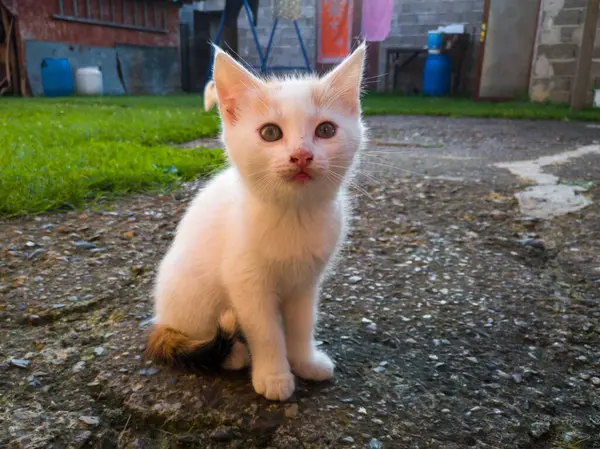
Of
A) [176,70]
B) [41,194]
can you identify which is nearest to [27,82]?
[176,70]

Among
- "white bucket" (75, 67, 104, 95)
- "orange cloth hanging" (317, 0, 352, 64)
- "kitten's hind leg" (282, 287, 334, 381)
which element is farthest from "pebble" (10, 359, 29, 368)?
"orange cloth hanging" (317, 0, 352, 64)

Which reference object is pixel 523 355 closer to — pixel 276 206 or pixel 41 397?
pixel 276 206

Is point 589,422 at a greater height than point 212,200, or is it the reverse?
point 212,200

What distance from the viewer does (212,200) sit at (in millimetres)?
1578

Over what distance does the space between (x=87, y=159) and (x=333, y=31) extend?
11.4m

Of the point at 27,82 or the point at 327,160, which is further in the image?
the point at 27,82

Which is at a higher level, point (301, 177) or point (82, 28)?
point (82, 28)

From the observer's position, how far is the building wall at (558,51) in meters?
9.66

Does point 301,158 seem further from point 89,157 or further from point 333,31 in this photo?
point 333,31

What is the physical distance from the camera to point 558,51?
32.8ft

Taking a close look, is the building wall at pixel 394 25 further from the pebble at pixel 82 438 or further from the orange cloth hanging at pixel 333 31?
the pebble at pixel 82 438

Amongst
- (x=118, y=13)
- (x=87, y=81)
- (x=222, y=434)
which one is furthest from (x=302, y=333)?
(x=118, y=13)

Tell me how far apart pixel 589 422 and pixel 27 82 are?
41.3ft

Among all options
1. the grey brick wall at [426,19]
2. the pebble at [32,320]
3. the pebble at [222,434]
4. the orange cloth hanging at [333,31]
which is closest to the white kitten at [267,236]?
the pebble at [222,434]
